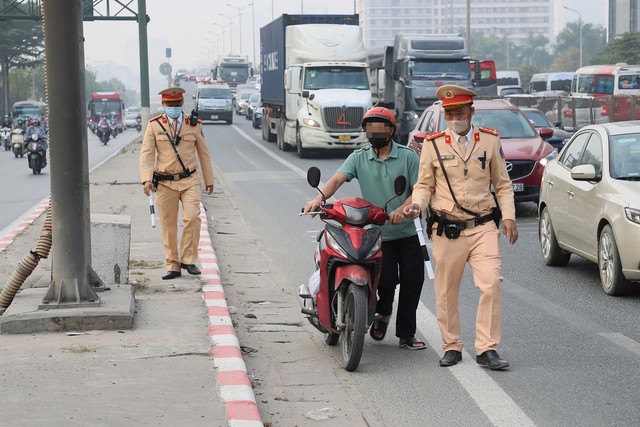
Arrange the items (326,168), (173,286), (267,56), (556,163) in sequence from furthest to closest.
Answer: (267,56), (326,168), (556,163), (173,286)

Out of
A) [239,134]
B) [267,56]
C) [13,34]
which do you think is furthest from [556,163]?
[13,34]

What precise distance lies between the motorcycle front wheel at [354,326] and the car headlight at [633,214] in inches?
139

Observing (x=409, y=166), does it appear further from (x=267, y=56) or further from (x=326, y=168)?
(x=267, y=56)

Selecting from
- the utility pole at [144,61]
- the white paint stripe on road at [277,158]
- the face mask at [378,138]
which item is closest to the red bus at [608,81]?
the white paint stripe on road at [277,158]

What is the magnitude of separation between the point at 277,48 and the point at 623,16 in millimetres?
111392


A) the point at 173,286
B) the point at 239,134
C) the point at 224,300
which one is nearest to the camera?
the point at 224,300

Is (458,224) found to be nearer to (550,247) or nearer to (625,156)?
(625,156)

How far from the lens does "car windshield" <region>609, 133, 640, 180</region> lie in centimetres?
1127

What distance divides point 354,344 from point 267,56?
120ft

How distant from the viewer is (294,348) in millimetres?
8789

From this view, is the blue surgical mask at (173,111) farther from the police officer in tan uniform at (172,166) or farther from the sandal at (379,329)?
the sandal at (379,329)

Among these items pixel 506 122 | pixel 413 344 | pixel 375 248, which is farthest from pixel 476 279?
pixel 506 122

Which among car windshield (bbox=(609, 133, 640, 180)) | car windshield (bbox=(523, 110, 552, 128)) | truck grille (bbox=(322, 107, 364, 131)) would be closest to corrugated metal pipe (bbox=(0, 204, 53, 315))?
car windshield (bbox=(609, 133, 640, 180))

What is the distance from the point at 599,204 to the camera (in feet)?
36.7
